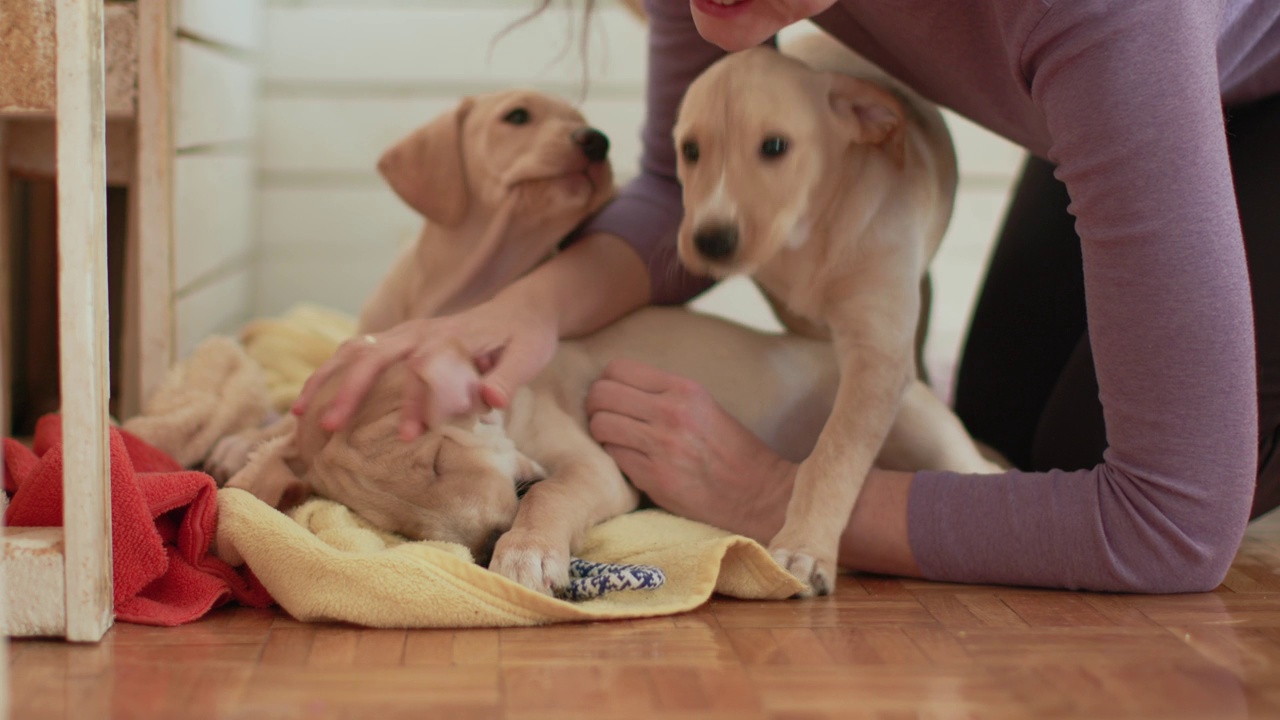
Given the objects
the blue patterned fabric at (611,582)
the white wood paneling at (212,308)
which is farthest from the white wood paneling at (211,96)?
the blue patterned fabric at (611,582)

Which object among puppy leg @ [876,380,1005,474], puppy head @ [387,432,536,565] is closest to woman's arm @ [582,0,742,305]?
puppy leg @ [876,380,1005,474]

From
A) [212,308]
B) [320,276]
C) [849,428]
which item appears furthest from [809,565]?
[320,276]

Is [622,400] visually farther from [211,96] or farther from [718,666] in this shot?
[211,96]

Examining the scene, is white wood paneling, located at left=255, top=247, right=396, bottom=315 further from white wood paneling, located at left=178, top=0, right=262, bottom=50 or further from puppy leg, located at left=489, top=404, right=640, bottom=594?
puppy leg, located at left=489, top=404, right=640, bottom=594

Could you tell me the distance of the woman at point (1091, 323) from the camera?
1586 millimetres

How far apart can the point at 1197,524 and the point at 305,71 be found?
10.3 ft

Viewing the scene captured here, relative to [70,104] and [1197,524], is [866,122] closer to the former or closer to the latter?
[1197,524]

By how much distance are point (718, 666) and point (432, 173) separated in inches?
58.2

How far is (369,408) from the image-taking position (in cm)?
175

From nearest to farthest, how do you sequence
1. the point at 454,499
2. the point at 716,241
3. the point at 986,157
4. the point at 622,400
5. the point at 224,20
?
the point at 454,499, the point at 716,241, the point at 622,400, the point at 224,20, the point at 986,157

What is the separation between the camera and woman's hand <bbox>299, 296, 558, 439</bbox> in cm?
168

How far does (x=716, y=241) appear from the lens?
1.82 meters

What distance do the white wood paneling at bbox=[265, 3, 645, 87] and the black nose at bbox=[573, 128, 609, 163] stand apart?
1549 millimetres

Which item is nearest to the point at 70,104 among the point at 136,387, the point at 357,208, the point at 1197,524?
the point at 136,387
